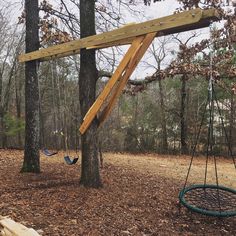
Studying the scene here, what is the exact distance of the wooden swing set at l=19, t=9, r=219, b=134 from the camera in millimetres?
4242

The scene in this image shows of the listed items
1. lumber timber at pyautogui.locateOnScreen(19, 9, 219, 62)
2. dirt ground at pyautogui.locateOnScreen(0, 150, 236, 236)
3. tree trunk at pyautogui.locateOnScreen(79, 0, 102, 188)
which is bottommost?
dirt ground at pyautogui.locateOnScreen(0, 150, 236, 236)

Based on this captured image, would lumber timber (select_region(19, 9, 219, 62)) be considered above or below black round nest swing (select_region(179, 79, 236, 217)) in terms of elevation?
above

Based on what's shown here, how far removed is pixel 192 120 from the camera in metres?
15.4

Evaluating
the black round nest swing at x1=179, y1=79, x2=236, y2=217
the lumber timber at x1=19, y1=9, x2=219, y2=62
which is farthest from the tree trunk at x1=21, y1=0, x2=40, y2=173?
the black round nest swing at x1=179, y1=79, x2=236, y2=217

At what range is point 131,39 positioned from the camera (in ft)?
16.6

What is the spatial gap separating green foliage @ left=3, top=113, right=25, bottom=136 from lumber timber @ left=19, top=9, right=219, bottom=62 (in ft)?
33.8

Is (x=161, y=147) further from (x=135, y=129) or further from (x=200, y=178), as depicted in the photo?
(x=200, y=178)

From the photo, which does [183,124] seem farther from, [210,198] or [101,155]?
[210,198]

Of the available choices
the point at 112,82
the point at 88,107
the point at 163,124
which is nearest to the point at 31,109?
the point at 88,107

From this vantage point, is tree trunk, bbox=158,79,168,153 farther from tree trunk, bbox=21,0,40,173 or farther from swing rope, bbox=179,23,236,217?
swing rope, bbox=179,23,236,217

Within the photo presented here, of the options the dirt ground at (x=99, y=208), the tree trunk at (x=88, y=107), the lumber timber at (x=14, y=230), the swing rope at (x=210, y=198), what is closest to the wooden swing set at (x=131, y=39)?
the tree trunk at (x=88, y=107)

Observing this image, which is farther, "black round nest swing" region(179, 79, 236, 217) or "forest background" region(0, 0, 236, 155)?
"forest background" region(0, 0, 236, 155)

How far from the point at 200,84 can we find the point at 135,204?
427 inches

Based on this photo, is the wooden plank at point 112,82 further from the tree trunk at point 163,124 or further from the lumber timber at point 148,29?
the tree trunk at point 163,124
